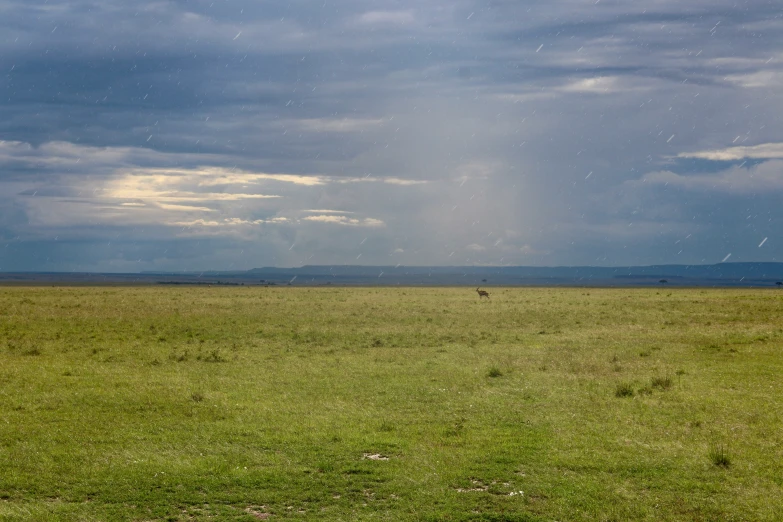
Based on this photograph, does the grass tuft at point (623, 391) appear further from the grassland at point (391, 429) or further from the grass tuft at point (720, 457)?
A: the grass tuft at point (720, 457)

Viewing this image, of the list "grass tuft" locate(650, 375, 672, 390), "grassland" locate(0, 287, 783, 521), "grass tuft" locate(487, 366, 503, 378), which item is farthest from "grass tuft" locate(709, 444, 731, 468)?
"grass tuft" locate(487, 366, 503, 378)

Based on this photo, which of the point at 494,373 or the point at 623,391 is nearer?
the point at 623,391

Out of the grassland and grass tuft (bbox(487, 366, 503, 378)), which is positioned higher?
grass tuft (bbox(487, 366, 503, 378))

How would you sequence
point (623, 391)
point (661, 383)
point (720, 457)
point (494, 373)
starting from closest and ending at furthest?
point (720, 457)
point (623, 391)
point (661, 383)
point (494, 373)

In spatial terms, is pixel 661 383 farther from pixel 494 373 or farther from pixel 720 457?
pixel 720 457

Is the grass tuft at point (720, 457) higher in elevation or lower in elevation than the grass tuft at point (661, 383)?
lower

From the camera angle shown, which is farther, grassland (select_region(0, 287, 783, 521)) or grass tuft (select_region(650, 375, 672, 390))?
grass tuft (select_region(650, 375, 672, 390))

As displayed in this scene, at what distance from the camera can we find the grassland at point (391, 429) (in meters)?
11.1

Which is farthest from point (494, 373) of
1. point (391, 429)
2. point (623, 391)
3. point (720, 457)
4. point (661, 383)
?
point (720, 457)

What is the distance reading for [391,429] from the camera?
15.7m

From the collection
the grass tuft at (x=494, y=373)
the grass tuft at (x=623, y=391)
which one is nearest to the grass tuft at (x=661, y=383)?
the grass tuft at (x=623, y=391)

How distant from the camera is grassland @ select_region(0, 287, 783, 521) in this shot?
11.1 meters

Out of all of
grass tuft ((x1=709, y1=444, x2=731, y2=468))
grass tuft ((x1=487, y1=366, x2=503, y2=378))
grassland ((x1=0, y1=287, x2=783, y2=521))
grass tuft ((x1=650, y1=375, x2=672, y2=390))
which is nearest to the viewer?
grassland ((x1=0, y1=287, x2=783, y2=521))

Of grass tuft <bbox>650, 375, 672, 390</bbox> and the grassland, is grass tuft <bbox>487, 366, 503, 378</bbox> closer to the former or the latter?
the grassland
